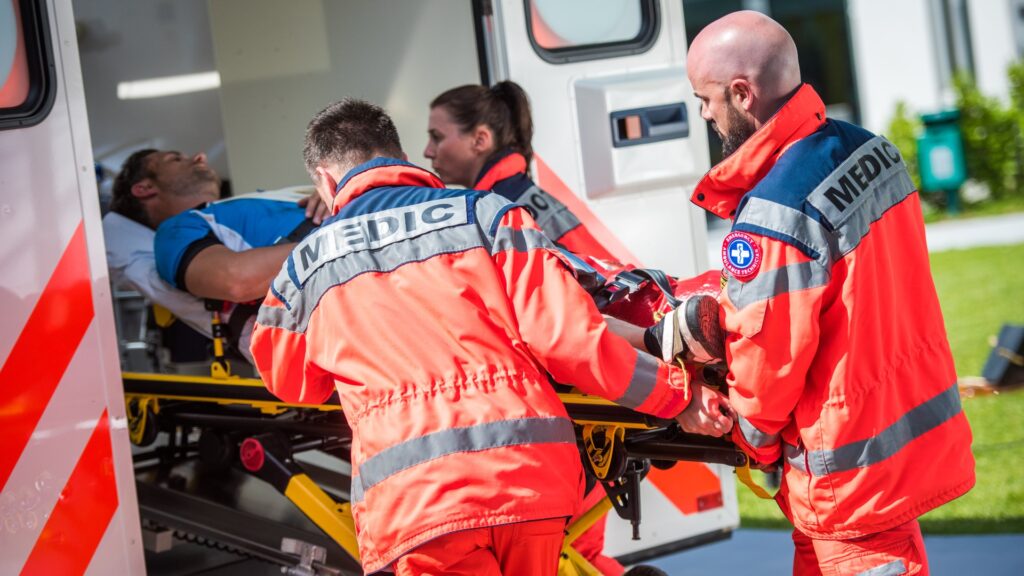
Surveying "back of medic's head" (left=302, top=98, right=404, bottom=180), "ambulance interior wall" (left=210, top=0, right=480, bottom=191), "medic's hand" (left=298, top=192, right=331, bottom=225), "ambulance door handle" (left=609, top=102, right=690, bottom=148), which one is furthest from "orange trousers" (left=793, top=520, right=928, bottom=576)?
"ambulance interior wall" (left=210, top=0, right=480, bottom=191)

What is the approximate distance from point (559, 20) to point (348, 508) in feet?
5.72

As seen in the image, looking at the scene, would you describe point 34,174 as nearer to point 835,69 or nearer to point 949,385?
point 949,385

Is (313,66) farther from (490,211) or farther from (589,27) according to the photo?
(490,211)

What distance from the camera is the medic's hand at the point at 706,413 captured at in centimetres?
276

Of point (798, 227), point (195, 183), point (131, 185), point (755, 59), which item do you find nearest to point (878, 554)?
point (798, 227)

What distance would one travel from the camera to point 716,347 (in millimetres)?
2707

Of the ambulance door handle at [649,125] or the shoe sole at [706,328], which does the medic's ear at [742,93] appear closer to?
the shoe sole at [706,328]

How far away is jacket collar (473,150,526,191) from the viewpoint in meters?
3.96

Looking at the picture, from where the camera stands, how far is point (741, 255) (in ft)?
8.32

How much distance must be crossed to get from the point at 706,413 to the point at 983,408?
524cm

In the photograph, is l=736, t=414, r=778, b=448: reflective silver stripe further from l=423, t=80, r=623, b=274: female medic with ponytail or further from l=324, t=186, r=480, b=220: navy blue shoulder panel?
l=423, t=80, r=623, b=274: female medic with ponytail

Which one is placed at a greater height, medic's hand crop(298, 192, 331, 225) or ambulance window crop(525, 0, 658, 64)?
ambulance window crop(525, 0, 658, 64)

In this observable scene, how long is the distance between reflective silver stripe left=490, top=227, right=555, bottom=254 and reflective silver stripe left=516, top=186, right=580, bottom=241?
121cm

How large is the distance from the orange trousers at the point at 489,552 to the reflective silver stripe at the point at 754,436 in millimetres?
427
